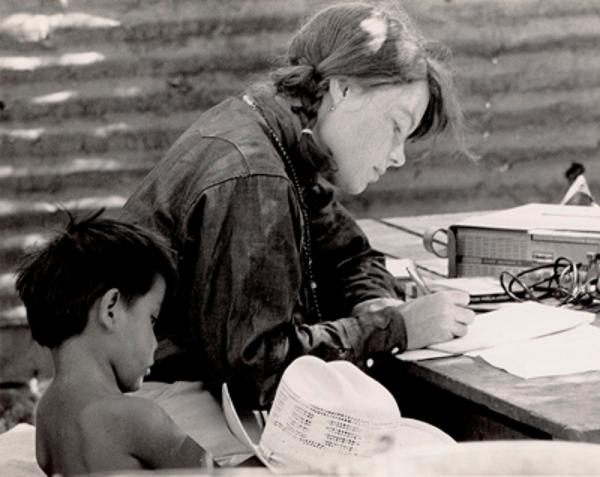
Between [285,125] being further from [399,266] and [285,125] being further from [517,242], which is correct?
[399,266]

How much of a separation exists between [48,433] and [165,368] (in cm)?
50

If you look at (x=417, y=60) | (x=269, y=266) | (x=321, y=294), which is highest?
(x=417, y=60)

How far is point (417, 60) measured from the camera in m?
3.46

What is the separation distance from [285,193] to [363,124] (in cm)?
43

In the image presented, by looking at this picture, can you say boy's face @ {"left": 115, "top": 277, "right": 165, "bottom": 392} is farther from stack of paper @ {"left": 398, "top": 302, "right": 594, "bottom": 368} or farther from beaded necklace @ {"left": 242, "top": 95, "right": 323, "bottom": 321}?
stack of paper @ {"left": 398, "top": 302, "right": 594, "bottom": 368}

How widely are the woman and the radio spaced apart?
1.16 feet

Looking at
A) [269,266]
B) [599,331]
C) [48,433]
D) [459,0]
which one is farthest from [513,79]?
[48,433]

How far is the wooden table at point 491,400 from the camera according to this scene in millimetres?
2635

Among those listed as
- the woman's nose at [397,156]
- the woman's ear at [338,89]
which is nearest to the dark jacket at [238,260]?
the woman's ear at [338,89]

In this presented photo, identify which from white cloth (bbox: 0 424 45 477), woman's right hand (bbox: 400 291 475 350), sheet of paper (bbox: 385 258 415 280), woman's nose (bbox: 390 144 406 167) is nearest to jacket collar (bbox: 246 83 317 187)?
woman's nose (bbox: 390 144 406 167)

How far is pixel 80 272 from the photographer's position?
289 centimetres

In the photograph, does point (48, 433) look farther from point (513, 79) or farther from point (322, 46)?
point (513, 79)

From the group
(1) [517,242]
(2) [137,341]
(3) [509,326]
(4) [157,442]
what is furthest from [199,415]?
(1) [517,242]

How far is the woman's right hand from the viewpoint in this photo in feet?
10.7
